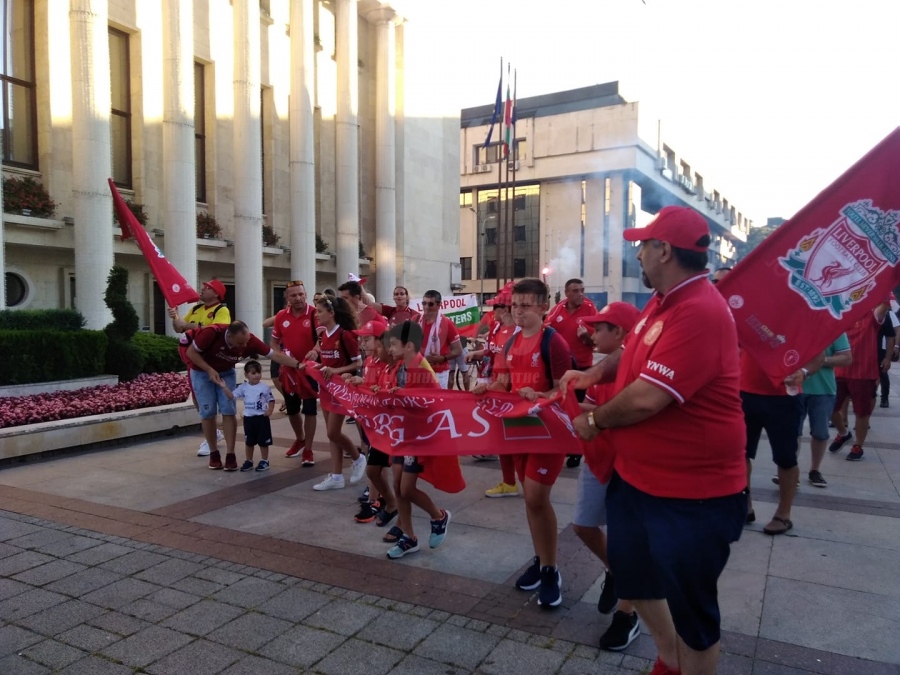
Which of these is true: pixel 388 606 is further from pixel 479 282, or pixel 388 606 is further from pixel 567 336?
pixel 479 282

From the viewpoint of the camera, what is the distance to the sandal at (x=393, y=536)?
4941 millimetres

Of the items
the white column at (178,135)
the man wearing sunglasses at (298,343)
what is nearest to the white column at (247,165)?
the white column at (178,135)

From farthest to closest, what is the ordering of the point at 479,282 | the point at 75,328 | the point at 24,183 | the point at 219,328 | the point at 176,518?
the point at 479,282 < the point at 24,183 < the point at 75,328 < the point at 219,328 < the point at 176,518

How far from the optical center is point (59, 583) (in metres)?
4.32

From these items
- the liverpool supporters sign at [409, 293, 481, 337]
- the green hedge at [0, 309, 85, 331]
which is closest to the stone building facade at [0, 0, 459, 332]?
the green hedge at [0, 309, 85, 331]

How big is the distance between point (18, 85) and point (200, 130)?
197 inches

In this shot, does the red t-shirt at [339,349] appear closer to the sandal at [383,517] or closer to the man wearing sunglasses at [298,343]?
the man wearing sunglasses at [298,343]

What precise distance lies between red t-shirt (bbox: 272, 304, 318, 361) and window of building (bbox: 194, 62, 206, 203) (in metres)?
14.1

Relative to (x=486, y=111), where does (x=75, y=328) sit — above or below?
below

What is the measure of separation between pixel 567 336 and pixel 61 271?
1414 centimetres

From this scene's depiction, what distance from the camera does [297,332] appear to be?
24.9 feet

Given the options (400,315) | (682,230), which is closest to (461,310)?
(400,315)

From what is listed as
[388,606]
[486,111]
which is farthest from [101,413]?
[486,111]

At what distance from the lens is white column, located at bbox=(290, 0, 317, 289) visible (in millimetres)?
21188
